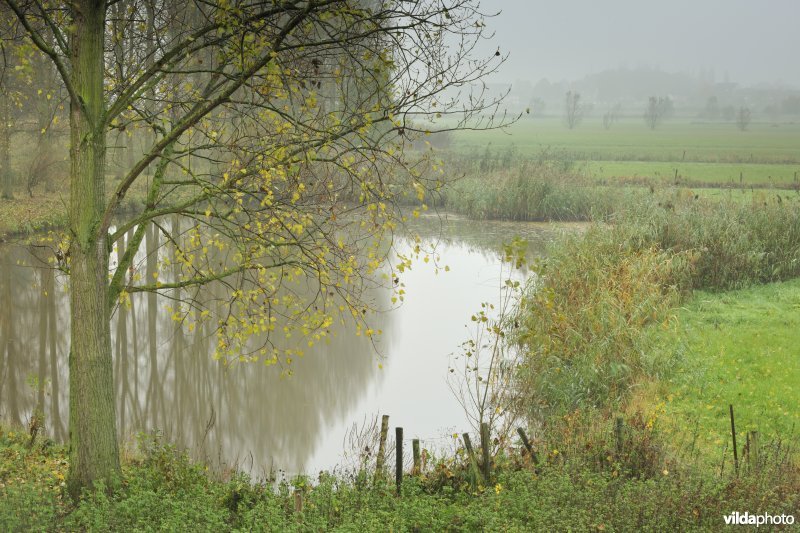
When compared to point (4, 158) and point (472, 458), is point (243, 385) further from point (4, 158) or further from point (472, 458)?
point (4, 158)

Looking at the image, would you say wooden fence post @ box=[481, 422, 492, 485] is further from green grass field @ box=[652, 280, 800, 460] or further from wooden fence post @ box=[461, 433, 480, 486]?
green grass field @ box=[652, 280, 800, 460]

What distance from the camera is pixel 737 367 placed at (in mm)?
14133

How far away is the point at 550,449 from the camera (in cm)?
1065

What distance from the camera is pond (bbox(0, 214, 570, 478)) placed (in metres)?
13.4

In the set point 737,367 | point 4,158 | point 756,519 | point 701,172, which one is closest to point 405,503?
point 756,519

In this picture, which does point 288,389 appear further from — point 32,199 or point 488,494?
point 32,199

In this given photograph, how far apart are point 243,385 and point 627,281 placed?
26.4 ft

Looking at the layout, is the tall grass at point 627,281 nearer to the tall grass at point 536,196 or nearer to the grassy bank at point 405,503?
the grassy bank at point 405,503

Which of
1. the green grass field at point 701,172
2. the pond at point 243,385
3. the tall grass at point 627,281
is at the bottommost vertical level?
the pond at point 243,385

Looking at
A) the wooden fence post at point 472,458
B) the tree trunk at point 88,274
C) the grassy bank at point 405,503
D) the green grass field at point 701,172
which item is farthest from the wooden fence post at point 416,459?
the green grass field at point 701,172

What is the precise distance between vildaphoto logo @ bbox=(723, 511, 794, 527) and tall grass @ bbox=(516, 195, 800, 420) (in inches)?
169

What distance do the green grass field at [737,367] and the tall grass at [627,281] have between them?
23.0 inches

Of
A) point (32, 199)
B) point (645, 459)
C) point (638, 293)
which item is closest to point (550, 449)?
point (645, 459)

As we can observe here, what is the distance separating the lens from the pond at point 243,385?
43.8 ft
